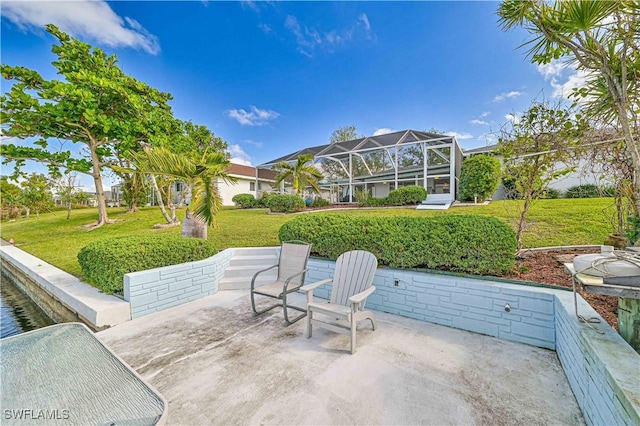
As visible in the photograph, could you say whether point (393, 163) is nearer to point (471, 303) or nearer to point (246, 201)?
point (246, 201)

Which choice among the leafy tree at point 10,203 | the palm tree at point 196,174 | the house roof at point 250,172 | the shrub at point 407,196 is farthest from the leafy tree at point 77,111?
the leafy tree at point 10,203

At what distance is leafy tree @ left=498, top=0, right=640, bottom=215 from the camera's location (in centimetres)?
236

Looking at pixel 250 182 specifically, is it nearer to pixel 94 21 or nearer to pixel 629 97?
pixel 94 21

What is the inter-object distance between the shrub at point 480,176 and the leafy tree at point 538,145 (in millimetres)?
8195

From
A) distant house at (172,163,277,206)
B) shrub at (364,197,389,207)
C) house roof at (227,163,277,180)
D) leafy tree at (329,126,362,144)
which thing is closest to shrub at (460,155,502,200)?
shrub at (364,197,389,207)

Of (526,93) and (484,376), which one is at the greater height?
(526,93)

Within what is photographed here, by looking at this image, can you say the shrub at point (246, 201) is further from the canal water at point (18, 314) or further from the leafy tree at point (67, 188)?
the canal water at point (18, 314)

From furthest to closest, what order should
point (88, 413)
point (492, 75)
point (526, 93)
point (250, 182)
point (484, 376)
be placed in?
point (250, 182), point (492, 75), point (526, 93), point (484, 376), point (88, 413)

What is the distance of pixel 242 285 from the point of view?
522 centimetres

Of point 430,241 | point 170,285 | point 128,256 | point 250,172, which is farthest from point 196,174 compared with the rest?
point 250,172

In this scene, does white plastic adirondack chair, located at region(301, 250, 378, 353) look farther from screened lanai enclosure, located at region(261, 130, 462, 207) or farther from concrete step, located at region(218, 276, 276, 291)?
screened lanai enclosure, located at region(261, 130, 462, 207)

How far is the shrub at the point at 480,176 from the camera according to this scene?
11883 millimetres

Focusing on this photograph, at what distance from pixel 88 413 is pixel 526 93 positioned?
6306mm

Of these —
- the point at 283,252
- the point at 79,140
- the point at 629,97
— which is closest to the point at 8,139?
the point at 79,140
